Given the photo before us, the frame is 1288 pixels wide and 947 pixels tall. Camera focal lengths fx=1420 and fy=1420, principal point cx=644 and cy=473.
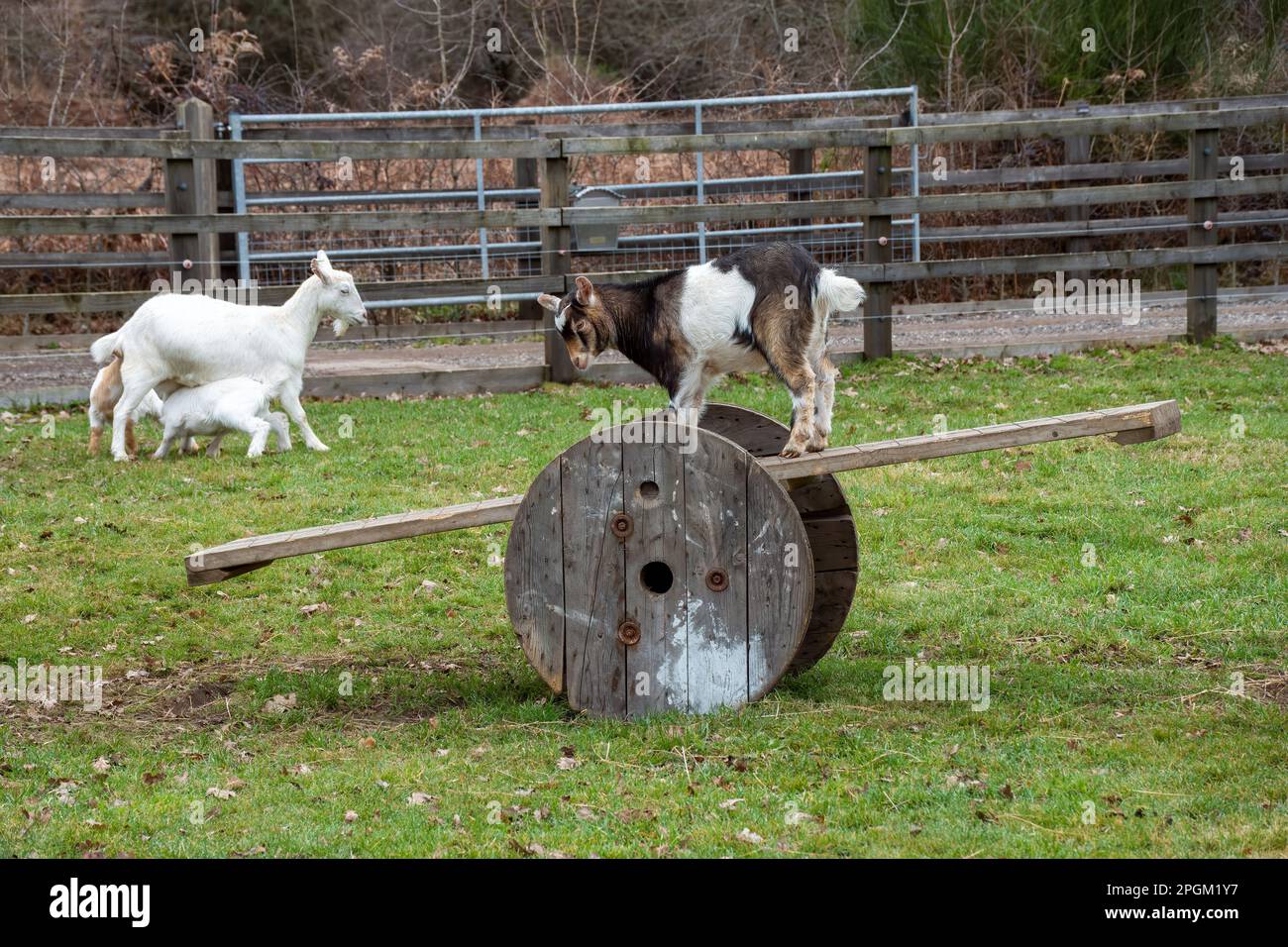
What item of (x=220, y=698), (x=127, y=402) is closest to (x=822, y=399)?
(x=220, y=698)

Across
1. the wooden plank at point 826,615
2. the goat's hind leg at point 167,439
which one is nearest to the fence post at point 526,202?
the goat's hind leg at point 167,439

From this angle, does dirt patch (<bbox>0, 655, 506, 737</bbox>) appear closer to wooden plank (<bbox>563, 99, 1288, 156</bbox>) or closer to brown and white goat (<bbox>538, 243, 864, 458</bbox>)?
brown and white goat (<bbox>538, 243, 864, 458</bbox>)

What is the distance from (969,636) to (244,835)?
350cm

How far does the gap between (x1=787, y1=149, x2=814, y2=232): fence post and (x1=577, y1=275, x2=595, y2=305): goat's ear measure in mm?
11143

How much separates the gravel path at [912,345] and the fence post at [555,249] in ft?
2.57

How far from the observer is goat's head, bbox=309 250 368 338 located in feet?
35.3

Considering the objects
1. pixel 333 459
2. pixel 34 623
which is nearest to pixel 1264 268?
pixel 333 459

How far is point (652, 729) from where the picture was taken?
5531 mm

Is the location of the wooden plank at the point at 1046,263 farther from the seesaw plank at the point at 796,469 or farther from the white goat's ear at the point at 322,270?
the seesaw plank at the point at 796,469

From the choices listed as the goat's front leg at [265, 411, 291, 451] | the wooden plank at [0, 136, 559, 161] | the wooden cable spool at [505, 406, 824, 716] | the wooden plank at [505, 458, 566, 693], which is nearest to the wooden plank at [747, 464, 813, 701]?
the wooden cable spool at [505, 406, 824, 716]

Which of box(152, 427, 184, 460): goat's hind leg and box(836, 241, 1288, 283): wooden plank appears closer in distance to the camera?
box(152, 427, 184, 460): goat's hind leg

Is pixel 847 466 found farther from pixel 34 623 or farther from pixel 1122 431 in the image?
pixel 34 623

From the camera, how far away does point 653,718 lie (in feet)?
18.5

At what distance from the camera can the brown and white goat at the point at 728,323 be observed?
618 centimetres
